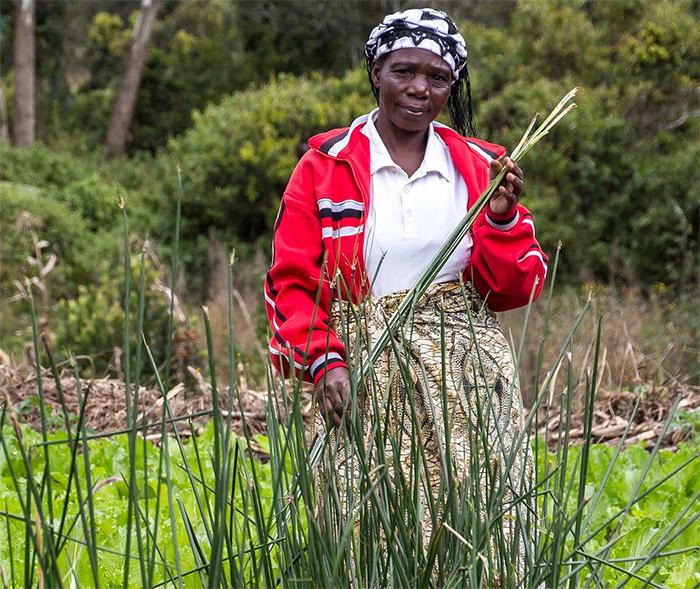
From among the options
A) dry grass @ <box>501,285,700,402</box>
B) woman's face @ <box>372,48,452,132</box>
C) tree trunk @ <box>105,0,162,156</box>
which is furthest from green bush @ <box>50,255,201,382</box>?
tree trunk @ <box>105,0,162,156</box>

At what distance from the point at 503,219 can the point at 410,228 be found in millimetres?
207

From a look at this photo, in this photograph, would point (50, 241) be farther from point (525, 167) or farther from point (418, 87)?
point (418, 87)

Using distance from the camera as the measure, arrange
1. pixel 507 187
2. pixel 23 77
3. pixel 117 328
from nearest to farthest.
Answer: pixel 507 187 → pixel 117 328 → pixel 23 77

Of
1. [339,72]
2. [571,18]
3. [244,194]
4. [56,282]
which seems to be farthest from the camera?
[339,72]

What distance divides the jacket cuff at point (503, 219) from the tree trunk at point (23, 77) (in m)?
16.8

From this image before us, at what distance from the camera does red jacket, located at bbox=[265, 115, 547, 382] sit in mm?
2398

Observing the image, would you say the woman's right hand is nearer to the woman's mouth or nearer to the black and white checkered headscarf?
the woman's mouth

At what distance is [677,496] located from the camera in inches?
141

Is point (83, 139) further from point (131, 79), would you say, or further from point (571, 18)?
point (571, 18)

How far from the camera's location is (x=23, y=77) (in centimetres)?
1831

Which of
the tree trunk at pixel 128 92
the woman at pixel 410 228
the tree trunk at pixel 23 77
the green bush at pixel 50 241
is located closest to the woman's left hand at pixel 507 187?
the woman at pixel 410 228

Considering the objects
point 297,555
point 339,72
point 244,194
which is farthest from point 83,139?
point 297,555

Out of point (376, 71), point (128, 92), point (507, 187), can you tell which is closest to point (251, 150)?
point (128, 92)

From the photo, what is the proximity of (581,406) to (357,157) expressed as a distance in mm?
3100
